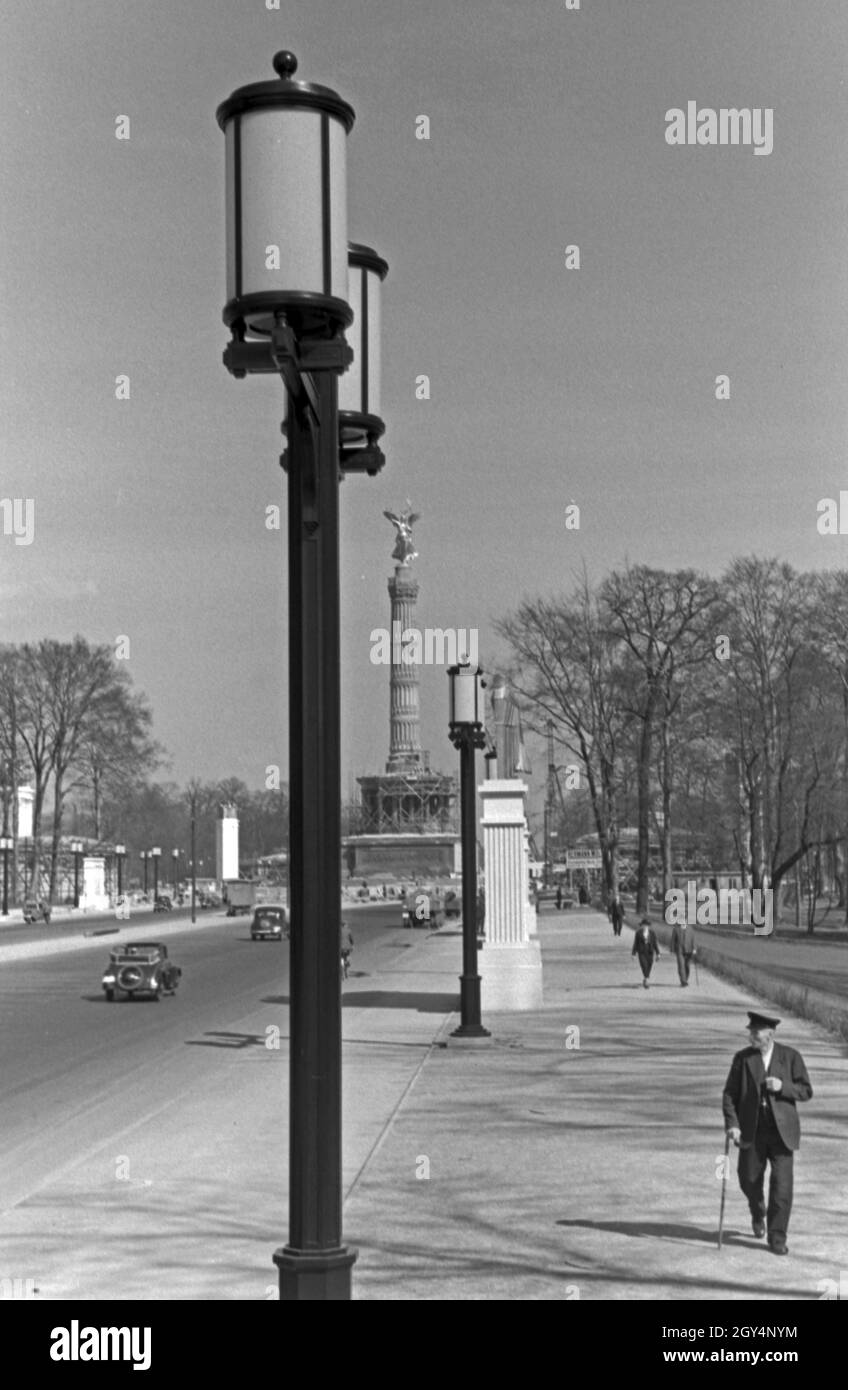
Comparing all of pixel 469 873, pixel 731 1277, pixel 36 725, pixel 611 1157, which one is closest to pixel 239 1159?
pixel 611 1157

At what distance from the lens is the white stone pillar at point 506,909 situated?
26.8 m

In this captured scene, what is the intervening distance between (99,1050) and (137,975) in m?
8.49

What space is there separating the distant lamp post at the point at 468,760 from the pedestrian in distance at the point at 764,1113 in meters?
12.2

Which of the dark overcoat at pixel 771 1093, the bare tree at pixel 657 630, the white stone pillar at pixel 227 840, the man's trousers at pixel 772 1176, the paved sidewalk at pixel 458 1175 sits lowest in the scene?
the paved sidewalk at pixel 458 1175

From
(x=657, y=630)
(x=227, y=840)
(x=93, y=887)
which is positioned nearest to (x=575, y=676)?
(x=657, y=630)

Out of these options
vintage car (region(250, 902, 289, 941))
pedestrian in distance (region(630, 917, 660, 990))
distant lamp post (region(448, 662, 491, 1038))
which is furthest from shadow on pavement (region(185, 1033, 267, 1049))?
vintage car (region(250, 902, 289, 941))

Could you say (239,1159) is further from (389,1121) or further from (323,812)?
(323,812)

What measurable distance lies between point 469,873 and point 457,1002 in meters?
5.29

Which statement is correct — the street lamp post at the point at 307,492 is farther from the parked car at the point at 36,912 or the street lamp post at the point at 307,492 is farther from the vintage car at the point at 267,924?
the parked car at the point at 36,912

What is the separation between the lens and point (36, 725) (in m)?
81.4

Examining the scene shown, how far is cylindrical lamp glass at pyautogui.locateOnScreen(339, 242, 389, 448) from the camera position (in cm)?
613

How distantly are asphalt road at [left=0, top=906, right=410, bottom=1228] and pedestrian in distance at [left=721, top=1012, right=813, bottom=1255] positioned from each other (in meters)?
4.62

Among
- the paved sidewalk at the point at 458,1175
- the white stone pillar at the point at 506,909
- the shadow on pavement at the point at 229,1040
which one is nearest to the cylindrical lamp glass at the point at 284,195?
the paved sidewalk at the point at 458,1175

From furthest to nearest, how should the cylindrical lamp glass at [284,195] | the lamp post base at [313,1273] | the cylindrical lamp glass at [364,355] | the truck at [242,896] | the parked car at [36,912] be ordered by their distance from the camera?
the truck at [242,896]
the parked car at [36,912]
the cylindrical lamp glass at [364,355]
the lamp post base at [313,1273]
the cylindrical lamp glass at [284,195]
